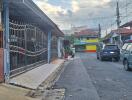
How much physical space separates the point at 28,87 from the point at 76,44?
112 metres

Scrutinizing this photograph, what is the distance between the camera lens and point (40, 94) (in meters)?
13.6

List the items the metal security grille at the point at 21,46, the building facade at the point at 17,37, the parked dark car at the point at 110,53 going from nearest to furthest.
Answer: the building facade at the point at 17,37, the metal security grille at the point at 21,46, the parked dark car at the point at 110,53

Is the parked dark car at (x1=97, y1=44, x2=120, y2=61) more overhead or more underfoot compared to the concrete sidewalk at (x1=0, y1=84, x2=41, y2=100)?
more overhead

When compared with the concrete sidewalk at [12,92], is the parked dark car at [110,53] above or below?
above

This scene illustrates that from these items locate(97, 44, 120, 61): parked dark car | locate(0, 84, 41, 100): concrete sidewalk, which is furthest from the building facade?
locate(97, 44, 120, 61): parked dark car

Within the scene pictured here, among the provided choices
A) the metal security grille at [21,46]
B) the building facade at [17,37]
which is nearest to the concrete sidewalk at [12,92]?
the building facade at [17,37]

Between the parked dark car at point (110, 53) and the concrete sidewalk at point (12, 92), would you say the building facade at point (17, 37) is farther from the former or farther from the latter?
the parked dark car at point (110, 53)

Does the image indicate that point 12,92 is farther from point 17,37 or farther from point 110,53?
point 110,53

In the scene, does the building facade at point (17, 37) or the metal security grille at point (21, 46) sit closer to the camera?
the building facade at point (17, 37)

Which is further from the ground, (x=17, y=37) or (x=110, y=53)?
(x=17, y=37)

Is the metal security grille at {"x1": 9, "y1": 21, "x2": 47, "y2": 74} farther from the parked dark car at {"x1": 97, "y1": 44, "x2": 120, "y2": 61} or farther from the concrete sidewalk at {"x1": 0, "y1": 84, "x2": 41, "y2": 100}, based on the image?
the parked dark car at {"x1": 97, "y1": 44, "x2": 120, "y2": 61}

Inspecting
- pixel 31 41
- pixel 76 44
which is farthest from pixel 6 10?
pixel 76 44

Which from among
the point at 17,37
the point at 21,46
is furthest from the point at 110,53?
the point at 17,37

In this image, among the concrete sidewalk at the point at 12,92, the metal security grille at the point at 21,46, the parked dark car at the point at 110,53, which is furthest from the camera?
the parked dark car at the point at 110,53
